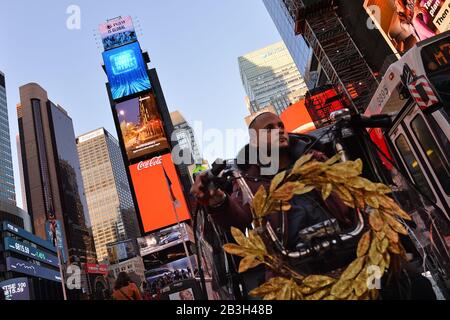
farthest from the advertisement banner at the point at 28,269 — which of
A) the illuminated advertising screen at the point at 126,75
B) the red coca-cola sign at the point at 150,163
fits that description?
the illuminated advertising screen at the point at 126,75

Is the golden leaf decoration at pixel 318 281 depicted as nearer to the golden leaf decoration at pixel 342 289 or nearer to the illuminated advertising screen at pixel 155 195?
the golden leaf decoration at pixel 342 289

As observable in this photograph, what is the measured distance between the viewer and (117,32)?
36.7 metres

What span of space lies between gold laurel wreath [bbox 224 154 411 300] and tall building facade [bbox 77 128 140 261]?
179107 mm

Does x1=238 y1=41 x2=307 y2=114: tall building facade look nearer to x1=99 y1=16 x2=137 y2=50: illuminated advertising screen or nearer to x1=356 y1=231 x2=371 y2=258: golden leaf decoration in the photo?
x1=99 y1=16 x2=137 y2=50: illuminated advertising screen

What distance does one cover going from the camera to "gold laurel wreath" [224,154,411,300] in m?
1.73

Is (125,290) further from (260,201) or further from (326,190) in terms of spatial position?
(326,190)

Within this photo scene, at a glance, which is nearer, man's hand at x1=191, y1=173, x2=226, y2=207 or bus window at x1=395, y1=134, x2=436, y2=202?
man's hand at x1=191, y1=173, x2=226, y2=207

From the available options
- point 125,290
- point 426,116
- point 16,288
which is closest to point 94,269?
point 16,288

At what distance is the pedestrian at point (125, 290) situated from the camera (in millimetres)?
5025

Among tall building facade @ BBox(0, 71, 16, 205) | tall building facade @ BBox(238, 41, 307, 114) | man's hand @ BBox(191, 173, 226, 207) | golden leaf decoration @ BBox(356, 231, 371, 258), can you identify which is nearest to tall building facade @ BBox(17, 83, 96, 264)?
tall building facade @ BBox(0, 71, 16, 205)

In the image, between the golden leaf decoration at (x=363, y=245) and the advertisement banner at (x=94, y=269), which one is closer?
the golden leaf decoration at (x=363, y=245)

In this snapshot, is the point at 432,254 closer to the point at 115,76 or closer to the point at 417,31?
the point at 417,31

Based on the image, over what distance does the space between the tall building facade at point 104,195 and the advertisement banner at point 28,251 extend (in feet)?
349
